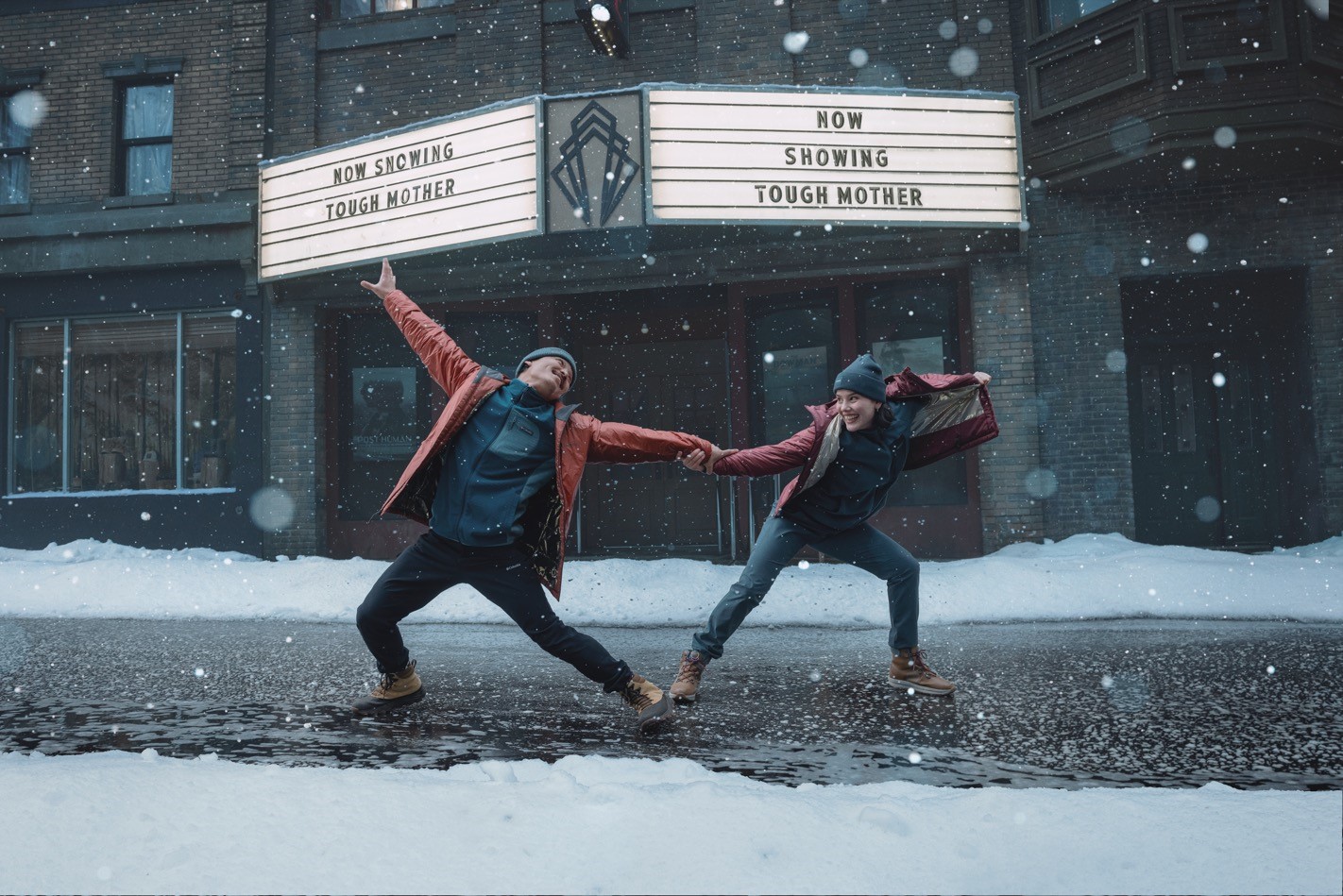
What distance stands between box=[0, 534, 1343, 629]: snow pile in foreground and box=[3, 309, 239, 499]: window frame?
284cm

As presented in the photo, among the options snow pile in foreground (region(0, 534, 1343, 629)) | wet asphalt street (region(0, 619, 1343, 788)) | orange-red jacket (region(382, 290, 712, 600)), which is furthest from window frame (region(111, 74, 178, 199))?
orange-red jacket (region(382, 290, 712, 600))

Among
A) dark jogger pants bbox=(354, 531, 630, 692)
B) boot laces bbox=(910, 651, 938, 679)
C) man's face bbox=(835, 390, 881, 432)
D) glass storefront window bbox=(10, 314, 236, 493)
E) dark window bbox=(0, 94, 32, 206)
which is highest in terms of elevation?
dark window bbox=(0, 94, 32, 206)

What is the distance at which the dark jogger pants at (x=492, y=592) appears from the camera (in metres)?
4.12

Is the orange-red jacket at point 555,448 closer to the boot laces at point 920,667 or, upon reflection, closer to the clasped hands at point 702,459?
the clasped hands at point 702,459

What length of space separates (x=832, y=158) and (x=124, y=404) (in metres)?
10.4

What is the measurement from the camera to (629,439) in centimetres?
420

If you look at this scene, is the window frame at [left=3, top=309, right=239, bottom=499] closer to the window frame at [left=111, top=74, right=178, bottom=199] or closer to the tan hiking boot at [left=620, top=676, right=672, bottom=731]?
the window frame at [left=111, top=74, right=178, bottom=199]

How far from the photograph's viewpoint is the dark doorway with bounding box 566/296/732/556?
12.8m

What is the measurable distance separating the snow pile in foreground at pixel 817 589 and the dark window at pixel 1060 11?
5983mm

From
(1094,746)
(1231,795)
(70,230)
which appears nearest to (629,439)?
(1094,746)

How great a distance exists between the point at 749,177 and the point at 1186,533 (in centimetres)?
724

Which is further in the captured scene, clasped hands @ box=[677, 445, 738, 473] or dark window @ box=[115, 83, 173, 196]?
dark window @ box=[115, 83, 173, 196]

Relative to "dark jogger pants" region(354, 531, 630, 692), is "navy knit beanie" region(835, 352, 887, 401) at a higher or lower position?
higher

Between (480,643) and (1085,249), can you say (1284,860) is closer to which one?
(480,643)
